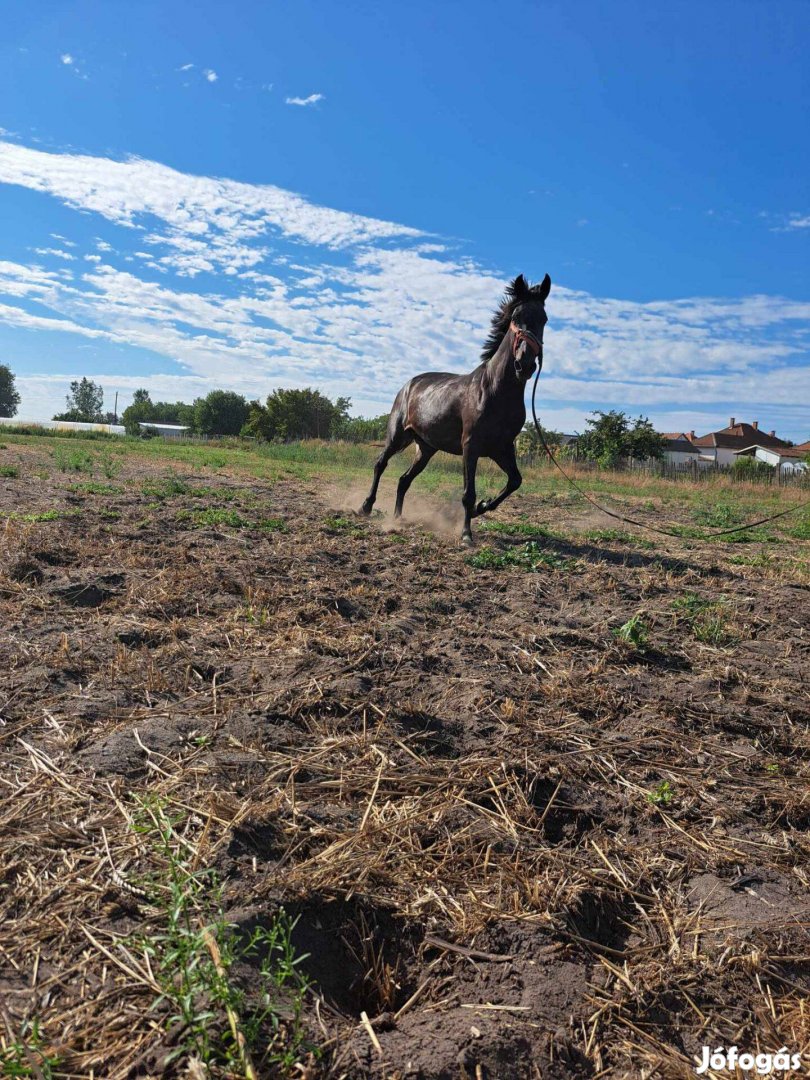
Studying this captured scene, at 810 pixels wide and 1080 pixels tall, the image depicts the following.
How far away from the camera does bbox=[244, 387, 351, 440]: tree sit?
75438 millimetres

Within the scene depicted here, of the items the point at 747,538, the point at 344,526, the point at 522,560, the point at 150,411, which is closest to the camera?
the point at 522,560

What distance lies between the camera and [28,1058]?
1348 mm

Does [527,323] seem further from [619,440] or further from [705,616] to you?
[619,440]

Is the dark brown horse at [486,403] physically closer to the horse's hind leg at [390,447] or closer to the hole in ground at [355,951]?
the horse's hind leg at [390,447]

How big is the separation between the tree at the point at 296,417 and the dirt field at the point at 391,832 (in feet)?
233

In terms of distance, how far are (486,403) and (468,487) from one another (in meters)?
1.02

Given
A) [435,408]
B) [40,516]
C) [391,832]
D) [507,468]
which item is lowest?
[391,832]

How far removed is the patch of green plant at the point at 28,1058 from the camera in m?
1.33

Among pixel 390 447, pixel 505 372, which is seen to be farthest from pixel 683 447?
pixel 505 372

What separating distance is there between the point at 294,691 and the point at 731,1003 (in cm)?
208

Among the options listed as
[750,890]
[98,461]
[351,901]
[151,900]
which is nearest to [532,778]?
[750,890]

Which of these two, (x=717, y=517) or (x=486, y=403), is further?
(x=717, y=517)

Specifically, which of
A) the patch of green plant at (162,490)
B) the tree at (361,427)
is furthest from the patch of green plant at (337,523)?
the tree at (361,427)

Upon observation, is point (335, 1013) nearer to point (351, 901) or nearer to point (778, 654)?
point (351, 901)
